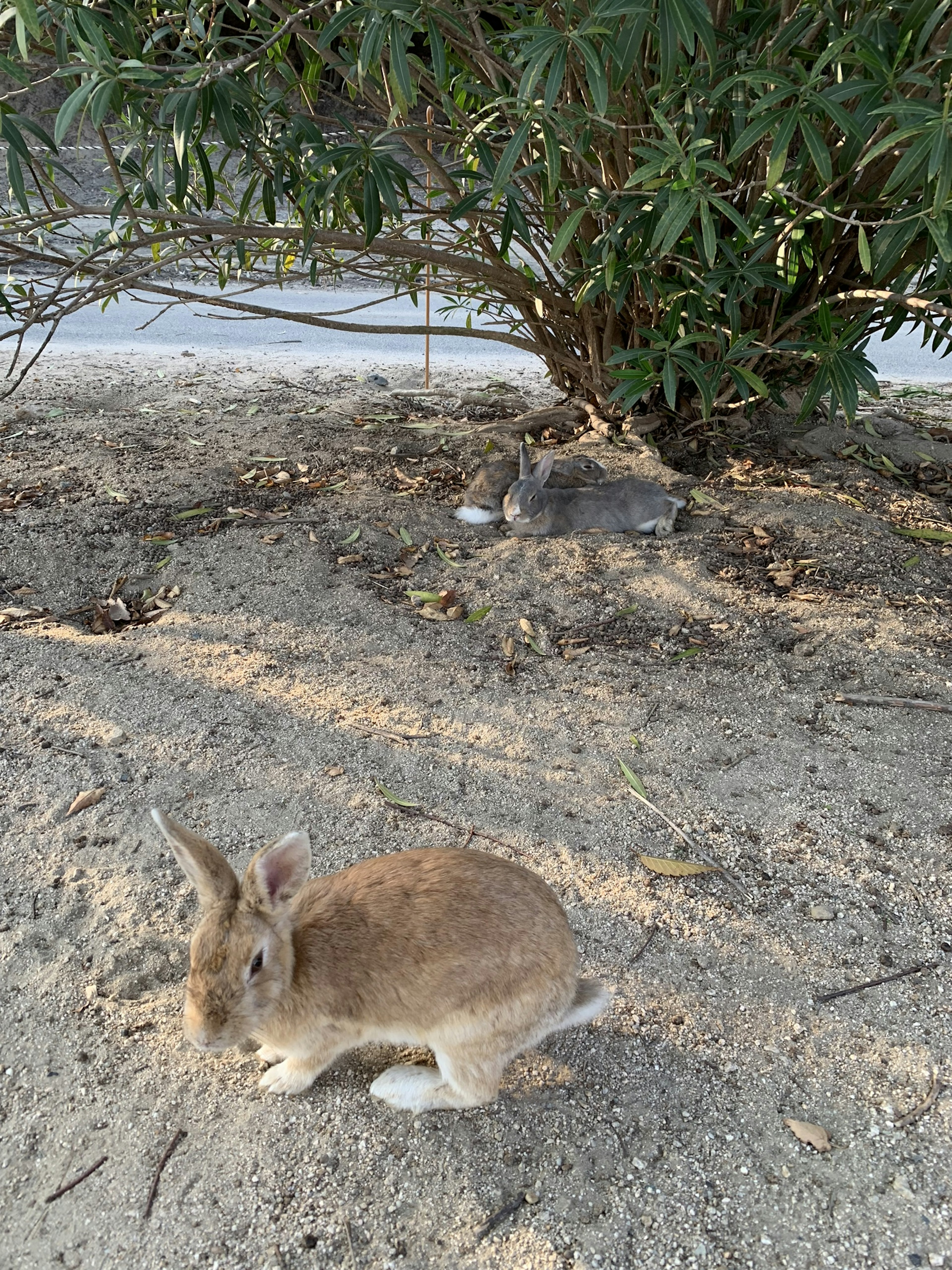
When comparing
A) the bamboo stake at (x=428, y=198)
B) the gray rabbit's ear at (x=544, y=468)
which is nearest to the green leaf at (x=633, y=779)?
the gray rabbit's ear at (x=544, y=468)

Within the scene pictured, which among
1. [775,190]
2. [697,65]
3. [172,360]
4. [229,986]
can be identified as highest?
[697,65]

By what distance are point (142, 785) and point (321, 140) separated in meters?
3.18

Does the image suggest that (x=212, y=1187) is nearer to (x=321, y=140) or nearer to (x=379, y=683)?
(x=379, y=683)

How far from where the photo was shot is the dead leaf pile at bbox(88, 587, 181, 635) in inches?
179

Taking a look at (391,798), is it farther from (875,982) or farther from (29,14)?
(29,14)

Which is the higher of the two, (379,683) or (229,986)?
(229,986)

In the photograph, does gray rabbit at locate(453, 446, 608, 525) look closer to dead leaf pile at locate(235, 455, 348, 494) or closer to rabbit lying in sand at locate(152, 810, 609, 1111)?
dead leaf pile at locate(235, 455, 348, 494)

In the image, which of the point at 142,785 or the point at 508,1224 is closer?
the point at 508,1224

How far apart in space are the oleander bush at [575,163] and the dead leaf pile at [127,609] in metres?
1.41

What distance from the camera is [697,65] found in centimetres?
412

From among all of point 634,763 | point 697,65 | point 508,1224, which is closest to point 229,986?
point 508,1224

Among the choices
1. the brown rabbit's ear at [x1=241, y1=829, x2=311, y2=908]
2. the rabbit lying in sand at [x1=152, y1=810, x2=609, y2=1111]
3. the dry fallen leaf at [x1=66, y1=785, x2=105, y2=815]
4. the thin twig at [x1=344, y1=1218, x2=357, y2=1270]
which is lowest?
the dry fallen leaf at [x1=66, y1=785, x2=105, y2=815]

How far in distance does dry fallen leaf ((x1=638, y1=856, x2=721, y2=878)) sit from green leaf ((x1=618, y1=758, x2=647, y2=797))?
35 centimetres

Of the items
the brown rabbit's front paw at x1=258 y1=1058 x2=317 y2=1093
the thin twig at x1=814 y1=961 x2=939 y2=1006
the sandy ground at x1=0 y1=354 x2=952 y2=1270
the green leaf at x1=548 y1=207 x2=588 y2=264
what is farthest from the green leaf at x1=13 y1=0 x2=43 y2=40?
the thin twig at x1=814 y1=961 x2=939 y2=1006
